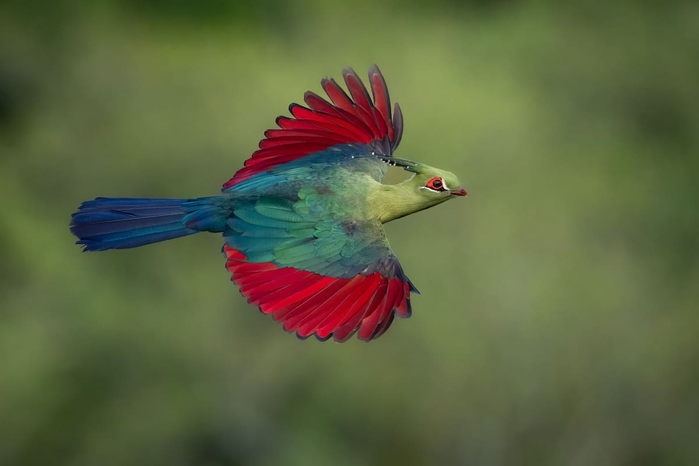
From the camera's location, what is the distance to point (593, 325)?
675 centimetres

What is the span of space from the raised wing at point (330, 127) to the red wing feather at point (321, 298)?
1.56 feet

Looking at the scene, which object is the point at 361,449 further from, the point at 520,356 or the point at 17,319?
the point at 17,319

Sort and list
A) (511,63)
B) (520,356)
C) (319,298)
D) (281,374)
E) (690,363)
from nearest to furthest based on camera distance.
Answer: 1. (319,298)
2. (281,374)
3. (520,356)
4. (690,363)
5. (511,63)

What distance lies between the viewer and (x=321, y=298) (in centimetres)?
258

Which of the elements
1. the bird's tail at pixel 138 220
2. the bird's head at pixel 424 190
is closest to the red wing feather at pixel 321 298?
the bird's tail at pixel 138 220

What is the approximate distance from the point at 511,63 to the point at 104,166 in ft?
11.4

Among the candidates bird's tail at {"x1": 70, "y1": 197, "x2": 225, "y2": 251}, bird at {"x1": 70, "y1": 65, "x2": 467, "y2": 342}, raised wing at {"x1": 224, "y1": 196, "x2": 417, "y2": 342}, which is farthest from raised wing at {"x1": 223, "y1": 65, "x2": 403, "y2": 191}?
raised wing at {"x1": 224, "y1": 196, "x2": 417, "y2": 342}

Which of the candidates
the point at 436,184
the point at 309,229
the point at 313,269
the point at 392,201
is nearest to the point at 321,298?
the point at 313,269

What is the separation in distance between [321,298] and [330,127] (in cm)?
70

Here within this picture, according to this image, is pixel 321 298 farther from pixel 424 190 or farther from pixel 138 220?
pixel 138 220

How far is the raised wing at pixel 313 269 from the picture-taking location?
2518 millimetres

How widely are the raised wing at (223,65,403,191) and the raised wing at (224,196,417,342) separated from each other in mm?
356

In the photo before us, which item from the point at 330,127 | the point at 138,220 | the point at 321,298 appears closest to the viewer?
the point at 321,298

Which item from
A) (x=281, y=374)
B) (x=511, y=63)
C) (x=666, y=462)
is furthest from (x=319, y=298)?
(x=511, y=63)
